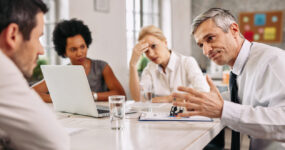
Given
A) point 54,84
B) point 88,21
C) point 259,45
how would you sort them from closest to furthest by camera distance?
point 259,45
point 54,84
point 88,21

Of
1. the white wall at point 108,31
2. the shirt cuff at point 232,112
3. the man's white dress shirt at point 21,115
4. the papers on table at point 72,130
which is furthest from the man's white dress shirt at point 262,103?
the white wall at point 108,31

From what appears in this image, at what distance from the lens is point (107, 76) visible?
2408mm

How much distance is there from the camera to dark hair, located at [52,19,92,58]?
7.77ft

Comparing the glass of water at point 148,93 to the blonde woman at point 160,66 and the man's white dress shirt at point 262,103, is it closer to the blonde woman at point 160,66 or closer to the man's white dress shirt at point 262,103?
the man's white dress shirt at point 262,103

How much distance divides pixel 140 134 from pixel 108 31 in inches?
108

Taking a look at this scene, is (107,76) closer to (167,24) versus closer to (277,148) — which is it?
(277,148)

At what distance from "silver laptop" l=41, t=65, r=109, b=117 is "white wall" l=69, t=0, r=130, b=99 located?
5.86ft

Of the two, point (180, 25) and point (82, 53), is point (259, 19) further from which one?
point (82, 53)

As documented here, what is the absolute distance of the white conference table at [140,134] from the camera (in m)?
0.91

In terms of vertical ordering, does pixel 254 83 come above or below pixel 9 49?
below

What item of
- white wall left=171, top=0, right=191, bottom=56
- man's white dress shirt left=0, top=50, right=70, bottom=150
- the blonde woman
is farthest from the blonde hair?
white wall left=171, top=0, right=191, bottom=56

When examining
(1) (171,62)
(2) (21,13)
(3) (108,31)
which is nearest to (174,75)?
(1) (171,62)

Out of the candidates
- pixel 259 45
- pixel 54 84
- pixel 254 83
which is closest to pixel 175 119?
pixel 254 83

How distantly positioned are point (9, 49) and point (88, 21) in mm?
2699
